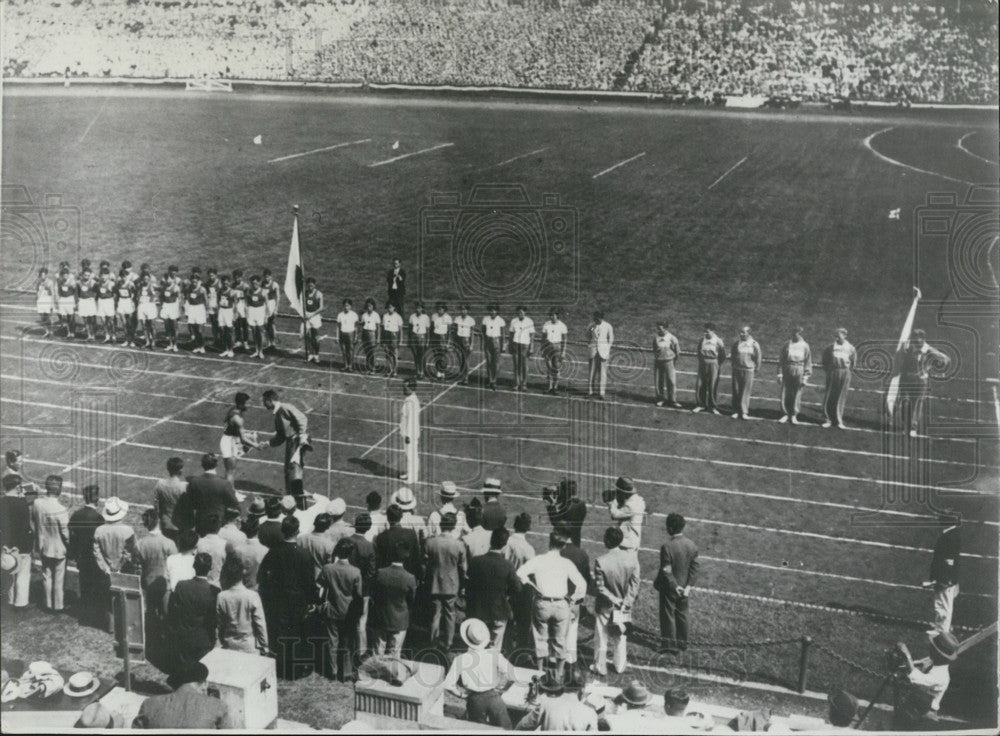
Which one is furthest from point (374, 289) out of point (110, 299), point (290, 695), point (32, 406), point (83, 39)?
point (290, 695)

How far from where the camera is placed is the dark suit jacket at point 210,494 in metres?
10.8

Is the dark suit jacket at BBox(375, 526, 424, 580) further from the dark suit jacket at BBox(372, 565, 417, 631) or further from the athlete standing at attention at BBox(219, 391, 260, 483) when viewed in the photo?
the athlete standing at attention at BBox(219, 391, 260, 483)

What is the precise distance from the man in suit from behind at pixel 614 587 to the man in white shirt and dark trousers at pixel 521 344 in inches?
308

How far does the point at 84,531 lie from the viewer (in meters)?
10.1

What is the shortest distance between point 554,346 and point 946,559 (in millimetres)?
8360

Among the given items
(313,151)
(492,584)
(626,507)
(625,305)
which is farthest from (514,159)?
(492,584)

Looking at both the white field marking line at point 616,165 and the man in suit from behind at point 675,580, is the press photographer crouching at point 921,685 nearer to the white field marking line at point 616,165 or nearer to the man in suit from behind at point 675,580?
the man in suit from behind at point 675,580

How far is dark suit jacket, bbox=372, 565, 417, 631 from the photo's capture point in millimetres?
8945

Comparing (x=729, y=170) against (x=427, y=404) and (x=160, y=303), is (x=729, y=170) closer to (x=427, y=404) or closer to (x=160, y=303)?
(x=427, y=404)

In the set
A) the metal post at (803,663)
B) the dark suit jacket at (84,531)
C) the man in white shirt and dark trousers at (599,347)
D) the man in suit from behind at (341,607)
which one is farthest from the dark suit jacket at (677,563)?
the man in white shirt and dark trousers at (599,347)

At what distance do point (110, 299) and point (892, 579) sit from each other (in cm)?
1473

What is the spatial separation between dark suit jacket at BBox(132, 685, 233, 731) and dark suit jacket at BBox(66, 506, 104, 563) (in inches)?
140

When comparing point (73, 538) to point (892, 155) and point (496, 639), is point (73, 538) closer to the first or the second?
point (496, 639)

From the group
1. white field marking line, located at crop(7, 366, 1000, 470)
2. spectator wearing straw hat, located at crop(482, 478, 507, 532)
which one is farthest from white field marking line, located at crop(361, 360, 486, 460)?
spectator wearing straw hat, located at crop(482, 478, 507, 532)
